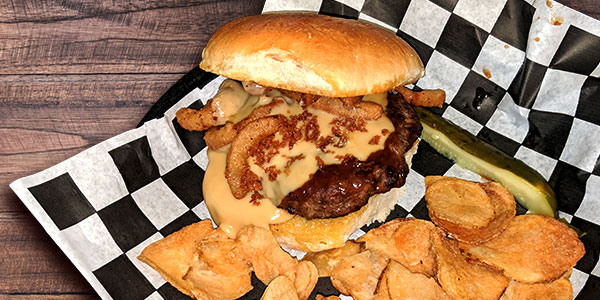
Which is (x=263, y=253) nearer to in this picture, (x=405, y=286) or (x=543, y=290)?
(x=405, y=286)

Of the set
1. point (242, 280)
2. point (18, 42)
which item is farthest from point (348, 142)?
point (18, 42)

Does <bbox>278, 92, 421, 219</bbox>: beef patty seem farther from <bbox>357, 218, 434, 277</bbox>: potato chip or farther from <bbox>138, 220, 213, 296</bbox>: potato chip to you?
<bbox>138, 220, 213, 296</bbox>: potato chip

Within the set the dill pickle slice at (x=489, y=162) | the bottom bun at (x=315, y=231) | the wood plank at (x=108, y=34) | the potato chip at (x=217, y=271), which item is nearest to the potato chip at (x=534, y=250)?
the dill pickle slice at (x=489, y=162)

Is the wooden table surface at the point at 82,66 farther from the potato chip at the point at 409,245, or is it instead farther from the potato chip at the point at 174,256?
the potato chip at the point at 409,245

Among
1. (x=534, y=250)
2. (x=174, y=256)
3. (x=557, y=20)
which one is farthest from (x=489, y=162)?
(x=174, y=256)

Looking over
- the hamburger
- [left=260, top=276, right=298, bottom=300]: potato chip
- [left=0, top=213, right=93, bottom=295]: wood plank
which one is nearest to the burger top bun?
the hamburger

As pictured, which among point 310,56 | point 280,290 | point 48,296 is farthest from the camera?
point 48,296

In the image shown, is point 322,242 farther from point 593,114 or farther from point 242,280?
point 593,114
